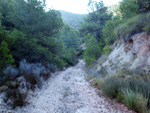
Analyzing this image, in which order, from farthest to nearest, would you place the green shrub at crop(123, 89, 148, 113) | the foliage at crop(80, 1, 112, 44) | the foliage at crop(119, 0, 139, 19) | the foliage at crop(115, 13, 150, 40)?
1. the foliage at crop(80, 1, 112, 44)
2. the foliage at crop(119, 0, 139, 19)
3. the foliage at crop(115, 13, 150, 40)
4. the green shrub at crop(123, 89, 148, 113)

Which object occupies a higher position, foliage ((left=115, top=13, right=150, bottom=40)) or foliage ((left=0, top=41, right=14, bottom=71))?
foliage ((left=115, top=13, right=150, bottom=40))

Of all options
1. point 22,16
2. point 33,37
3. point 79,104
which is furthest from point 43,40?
point 79,104

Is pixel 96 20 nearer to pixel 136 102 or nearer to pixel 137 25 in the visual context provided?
pixel 137 25

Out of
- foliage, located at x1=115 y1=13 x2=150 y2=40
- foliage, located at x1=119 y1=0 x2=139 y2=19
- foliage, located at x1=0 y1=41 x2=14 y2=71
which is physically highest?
foliage, located at x1=119 y1=0 x2=139 y2=19

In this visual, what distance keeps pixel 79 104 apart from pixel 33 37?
294 inches

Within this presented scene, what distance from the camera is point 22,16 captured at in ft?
31.2

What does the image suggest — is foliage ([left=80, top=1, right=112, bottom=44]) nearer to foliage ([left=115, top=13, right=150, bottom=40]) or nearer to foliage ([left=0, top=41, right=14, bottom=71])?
→ foliage ([left=115, top=13, right=150, bottom=40])

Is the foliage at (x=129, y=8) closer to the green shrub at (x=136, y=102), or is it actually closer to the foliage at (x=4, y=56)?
the green shrub at (x=136, y=102)

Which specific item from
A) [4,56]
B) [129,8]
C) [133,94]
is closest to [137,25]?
[129,8]

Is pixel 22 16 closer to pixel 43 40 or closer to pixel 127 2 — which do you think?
pixel 43 40

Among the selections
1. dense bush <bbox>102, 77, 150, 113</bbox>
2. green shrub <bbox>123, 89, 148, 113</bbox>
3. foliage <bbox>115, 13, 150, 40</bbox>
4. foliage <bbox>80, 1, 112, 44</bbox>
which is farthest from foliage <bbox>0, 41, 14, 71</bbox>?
foliage <bbox>80, 1, 112, 44</bbox>

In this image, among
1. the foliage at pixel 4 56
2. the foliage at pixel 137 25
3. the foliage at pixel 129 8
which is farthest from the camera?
the foliage at pixel 129 8

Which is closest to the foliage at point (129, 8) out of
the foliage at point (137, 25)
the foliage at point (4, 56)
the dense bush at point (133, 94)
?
the foliage at point (137, 25)

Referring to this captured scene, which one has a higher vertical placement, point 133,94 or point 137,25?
point 137,25
